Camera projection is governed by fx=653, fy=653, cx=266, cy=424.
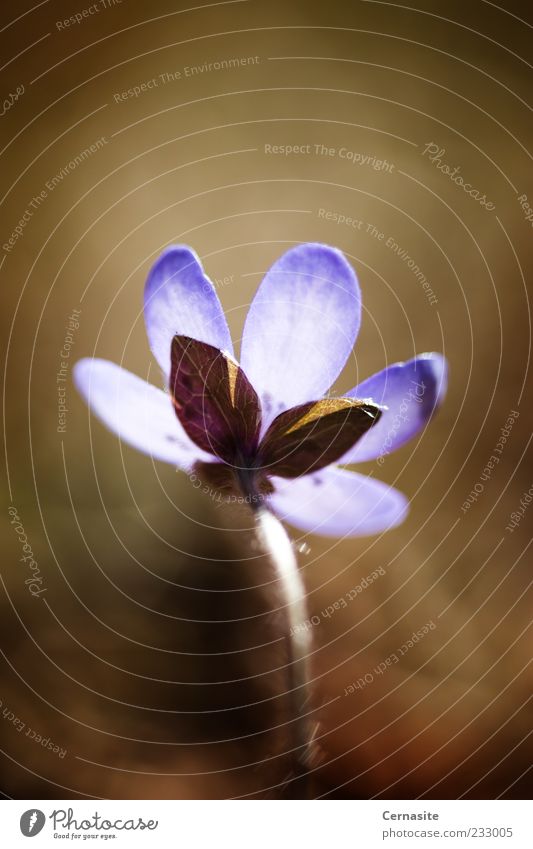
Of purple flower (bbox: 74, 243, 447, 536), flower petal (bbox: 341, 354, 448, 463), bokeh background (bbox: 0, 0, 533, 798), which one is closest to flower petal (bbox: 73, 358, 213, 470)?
purple flower (bbox: 74, 243, 447, 536)

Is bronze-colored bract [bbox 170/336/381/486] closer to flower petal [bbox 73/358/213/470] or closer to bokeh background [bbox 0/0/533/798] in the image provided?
flower petal [bbox 73/358/213/470]
